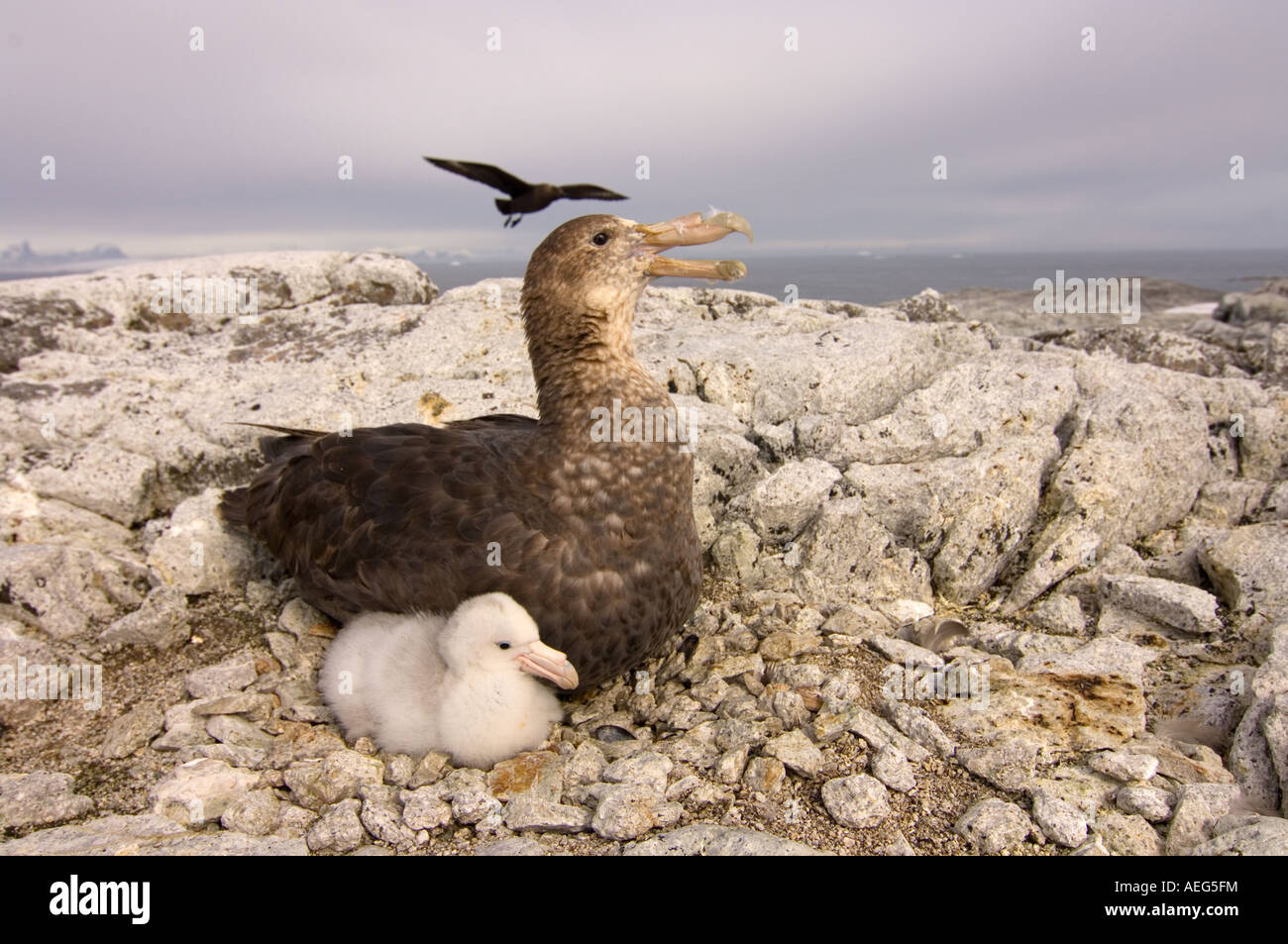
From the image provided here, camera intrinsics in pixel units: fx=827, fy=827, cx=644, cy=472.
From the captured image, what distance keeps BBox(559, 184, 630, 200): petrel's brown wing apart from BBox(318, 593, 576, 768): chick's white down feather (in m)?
2.38

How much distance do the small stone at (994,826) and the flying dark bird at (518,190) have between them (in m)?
3.40

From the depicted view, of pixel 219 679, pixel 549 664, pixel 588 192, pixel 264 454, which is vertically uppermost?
pixel 588 192

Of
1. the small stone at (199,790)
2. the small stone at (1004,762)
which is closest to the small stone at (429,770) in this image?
the small stone at (199,790)

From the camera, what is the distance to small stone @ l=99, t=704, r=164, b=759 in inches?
144

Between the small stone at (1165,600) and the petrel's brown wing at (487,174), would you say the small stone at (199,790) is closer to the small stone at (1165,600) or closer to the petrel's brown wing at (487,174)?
the petrel's brown wing at (487,174)

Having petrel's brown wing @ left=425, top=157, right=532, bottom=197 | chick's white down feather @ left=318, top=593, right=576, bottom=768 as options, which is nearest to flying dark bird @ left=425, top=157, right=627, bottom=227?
petrel's brown wing @ left=425, top=157, right=532, bottom=197

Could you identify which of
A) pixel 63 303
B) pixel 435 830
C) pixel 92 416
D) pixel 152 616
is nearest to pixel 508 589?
pixel 435 830

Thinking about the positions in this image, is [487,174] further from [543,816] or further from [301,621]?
[543,816]

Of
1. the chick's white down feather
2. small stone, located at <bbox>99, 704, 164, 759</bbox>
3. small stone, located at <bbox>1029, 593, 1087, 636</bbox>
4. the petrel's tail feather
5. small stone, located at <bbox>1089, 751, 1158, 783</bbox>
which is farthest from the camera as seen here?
the petrel's tail feather

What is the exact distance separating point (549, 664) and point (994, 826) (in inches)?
70.3

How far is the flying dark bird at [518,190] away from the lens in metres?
4.59

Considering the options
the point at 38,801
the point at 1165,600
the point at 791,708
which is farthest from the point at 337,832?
the point at 1165,600

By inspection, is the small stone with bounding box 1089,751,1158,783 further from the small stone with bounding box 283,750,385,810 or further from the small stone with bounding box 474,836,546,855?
the small stone with bounding box 283,750,385,810

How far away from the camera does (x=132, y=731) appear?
12.3 ft
